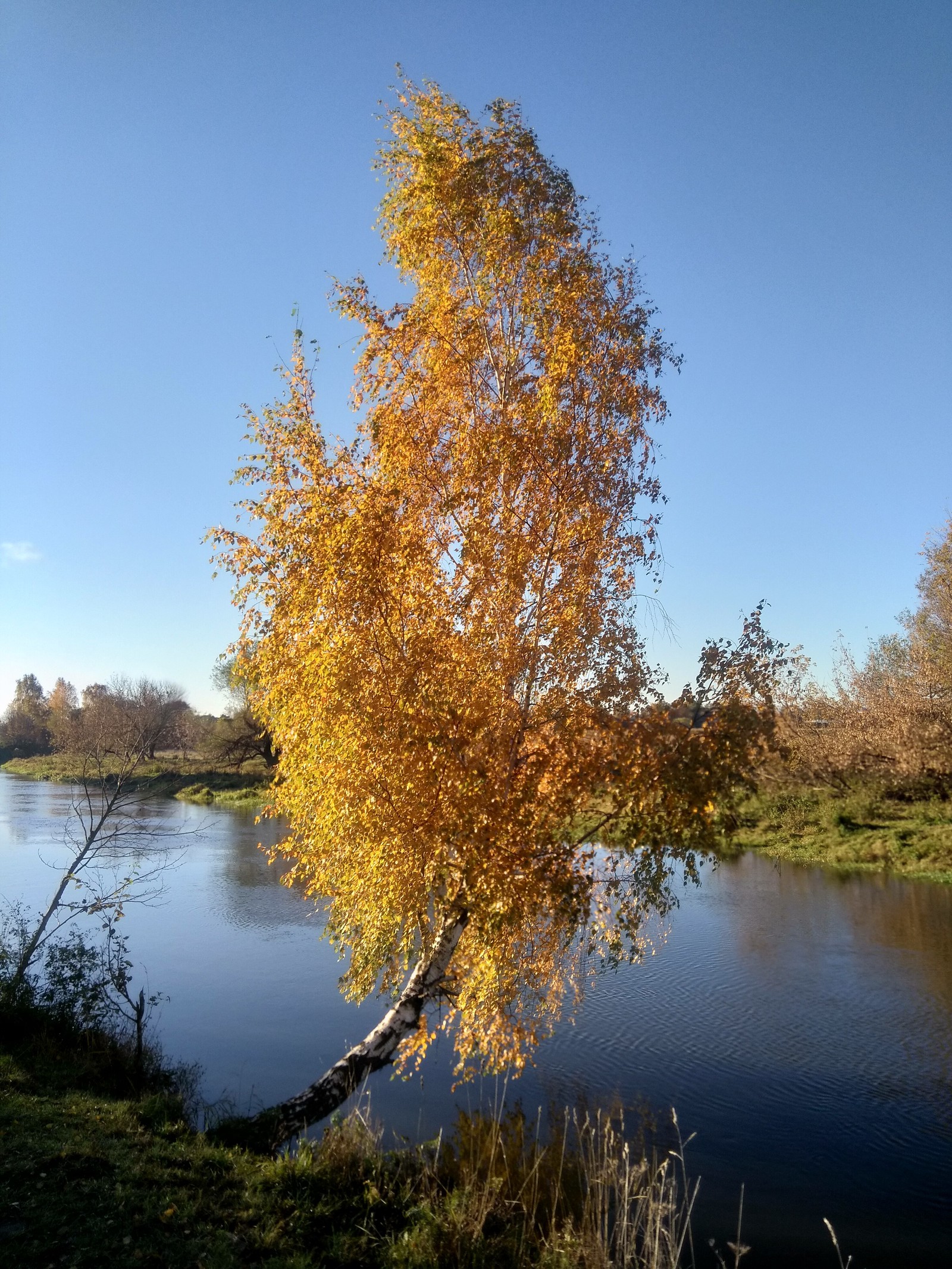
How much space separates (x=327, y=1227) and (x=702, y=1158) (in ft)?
16.0

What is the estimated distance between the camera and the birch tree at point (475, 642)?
7.34 m

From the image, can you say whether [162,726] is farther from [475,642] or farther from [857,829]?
[857,829]

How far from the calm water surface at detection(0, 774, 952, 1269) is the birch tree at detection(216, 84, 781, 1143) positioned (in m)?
2.91

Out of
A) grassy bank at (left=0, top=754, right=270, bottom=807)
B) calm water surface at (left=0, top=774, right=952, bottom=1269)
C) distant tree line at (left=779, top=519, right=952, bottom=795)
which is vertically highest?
distant tree line at (left=779, top=519, right=952, bottom=795)

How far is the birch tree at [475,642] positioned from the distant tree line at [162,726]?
1.53 metres

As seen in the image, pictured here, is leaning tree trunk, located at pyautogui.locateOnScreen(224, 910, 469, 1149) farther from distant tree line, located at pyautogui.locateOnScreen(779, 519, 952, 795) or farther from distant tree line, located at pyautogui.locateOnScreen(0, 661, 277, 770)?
distant tree line, located at pyautogui.locateOnScreen(779, 519, 952, 795)

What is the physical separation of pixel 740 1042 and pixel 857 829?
19672mm

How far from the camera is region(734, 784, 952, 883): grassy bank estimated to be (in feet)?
86.7

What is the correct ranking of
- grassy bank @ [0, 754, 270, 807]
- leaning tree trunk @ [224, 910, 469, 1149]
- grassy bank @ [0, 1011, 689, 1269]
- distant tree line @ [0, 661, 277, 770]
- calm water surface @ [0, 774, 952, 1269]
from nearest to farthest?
grassy bank @ [0, 1011, 689, 1269], leaning tree trunk @ [224, 910, 469, 1149], calm water surface @ [0, 774, 952, 1269], distant tree line @ [0, 661, 277, 770], grassy bank @ [0, 754, 270, 807]

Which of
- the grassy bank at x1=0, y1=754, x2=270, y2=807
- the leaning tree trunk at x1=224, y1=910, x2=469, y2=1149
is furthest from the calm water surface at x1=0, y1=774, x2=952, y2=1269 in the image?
the grassy bank at x1=0, y1=754, x2=270, y2=807

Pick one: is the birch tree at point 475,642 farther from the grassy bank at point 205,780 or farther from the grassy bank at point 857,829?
the grassy bank at point 205,780

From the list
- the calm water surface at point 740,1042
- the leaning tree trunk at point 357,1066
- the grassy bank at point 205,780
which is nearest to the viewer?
the leaning tree trunk at point 357,1066

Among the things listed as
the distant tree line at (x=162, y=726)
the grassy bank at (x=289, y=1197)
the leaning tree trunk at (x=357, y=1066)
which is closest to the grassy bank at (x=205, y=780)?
the distant tree line at (x=162, y=726)

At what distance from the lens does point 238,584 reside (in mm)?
8289
